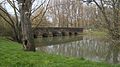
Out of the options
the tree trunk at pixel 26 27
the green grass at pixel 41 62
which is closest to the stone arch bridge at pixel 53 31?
the tree trunk at pixel 26 27

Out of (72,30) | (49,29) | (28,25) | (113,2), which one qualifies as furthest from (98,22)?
(72,30)

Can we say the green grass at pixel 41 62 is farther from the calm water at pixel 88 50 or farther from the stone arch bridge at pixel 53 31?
the stone arch bridge at pixel 53 31

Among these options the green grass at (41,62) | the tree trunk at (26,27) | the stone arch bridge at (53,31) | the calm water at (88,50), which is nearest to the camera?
the green grass at (41,62)

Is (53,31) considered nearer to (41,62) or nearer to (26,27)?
(26,27)

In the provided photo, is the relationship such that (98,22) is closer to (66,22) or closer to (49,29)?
(49,29)

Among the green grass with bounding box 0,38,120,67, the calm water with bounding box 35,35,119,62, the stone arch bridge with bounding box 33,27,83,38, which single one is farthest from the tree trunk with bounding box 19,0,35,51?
the stone arch bridge with bounding box 33,27,83,38

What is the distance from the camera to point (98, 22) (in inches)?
517

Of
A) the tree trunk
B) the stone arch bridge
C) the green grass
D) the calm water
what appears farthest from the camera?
the stone arch bridge

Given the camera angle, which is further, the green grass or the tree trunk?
the tree trunk

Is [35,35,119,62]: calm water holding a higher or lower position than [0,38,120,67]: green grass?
lower

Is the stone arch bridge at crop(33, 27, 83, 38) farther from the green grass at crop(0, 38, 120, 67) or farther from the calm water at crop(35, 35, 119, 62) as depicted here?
the green grass at crop(0, 38, 120, 67)

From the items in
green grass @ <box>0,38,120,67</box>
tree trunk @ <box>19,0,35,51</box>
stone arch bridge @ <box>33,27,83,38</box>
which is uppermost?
tree trunk @ <box>19,0,35,51</box>

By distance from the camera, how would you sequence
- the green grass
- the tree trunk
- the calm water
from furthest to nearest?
the calm water, the tree trunk, the green grass

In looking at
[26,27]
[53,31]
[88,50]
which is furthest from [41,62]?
[53,31]
